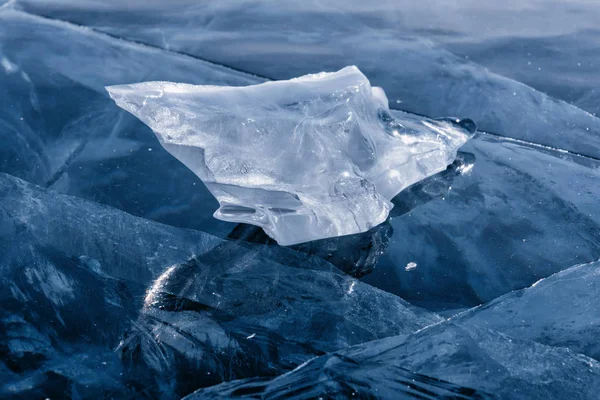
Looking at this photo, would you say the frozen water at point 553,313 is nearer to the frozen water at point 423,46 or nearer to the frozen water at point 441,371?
the frozen water at point 441,371

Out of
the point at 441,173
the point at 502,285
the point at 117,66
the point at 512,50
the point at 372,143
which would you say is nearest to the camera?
the point at 502,285

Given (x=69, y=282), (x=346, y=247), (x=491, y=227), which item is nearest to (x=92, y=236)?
(x=69, y=282)

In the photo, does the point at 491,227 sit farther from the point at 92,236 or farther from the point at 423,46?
the point at 423,46

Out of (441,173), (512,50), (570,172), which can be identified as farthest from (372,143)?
(512,50)

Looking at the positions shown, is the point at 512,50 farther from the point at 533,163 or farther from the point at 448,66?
the point at 533,163

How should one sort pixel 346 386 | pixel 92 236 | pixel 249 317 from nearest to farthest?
pixel 346 386 → pixel 249 317 → pixel 92 236

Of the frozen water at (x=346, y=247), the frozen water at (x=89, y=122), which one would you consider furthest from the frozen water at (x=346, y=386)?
the frozen water at (x=89, y=122)
